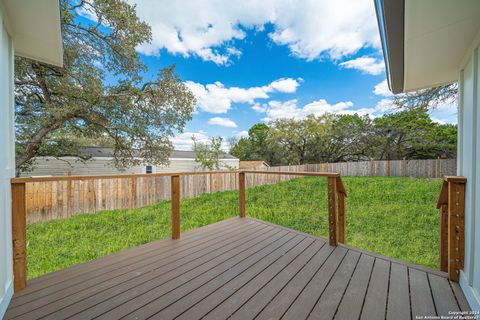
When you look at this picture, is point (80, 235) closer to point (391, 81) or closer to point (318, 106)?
point (391, 81)

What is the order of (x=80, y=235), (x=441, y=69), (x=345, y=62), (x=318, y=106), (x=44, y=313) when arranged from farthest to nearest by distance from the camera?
1. (x=318, y=106)
2. (x=345, y=62)
3. (x=80, y=235)
4. (x=441, y=69)
5. (x=44, y=313)

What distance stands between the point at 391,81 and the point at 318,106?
1546 cm

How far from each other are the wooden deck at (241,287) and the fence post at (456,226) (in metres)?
0.15

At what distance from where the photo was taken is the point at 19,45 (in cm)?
205

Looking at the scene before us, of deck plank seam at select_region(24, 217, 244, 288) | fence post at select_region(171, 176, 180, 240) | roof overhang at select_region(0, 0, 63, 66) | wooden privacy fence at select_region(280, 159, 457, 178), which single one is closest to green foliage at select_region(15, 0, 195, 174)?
roof overhang at select_region(0, 0, 63, 66)

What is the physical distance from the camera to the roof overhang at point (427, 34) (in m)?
1.38

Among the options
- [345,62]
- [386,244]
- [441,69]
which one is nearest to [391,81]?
[441,69]

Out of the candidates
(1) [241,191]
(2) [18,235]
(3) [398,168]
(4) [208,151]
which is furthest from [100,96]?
(3) [398,168]

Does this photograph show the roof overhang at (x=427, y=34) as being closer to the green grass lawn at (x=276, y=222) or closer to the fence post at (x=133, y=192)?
the green grass lawn at (x=276, y=222)

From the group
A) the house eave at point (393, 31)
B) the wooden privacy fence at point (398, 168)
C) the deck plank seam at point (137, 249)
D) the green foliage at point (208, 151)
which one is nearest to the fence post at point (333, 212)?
the house eave at point (393, 31)

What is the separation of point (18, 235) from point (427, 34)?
147 inches

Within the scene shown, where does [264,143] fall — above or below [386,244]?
above

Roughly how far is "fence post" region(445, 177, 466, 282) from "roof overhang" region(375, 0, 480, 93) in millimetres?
1159

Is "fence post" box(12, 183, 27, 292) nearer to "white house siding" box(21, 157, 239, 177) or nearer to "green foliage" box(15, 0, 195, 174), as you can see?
"green foliage" box(15, 0, 195, 174)
